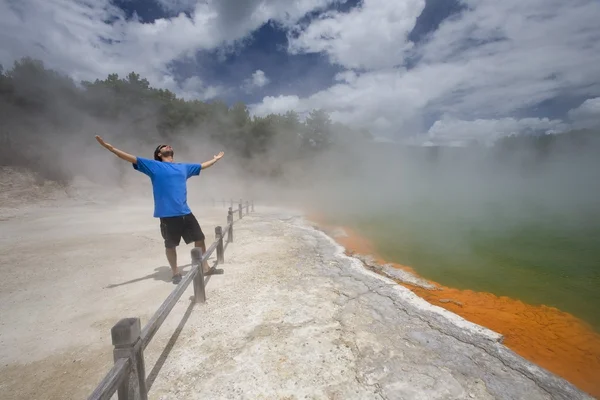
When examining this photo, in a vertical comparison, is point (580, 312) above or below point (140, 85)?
below

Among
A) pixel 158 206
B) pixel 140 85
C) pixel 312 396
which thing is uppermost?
pixel 140 85

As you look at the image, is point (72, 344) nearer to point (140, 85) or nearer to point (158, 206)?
point (158, 206)

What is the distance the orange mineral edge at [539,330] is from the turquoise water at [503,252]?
485 millimetres

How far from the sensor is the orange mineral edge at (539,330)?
11.7 feet

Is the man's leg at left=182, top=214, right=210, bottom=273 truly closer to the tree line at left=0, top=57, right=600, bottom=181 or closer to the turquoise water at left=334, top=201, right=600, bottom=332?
the turquoise water at left=334, top=201, right=600, bottom=332

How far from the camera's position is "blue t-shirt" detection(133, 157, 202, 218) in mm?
3670

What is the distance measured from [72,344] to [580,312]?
8.90 m

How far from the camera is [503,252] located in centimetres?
965

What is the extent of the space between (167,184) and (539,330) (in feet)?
21.4

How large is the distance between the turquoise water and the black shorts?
586 cm

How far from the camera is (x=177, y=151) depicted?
80.4 ft

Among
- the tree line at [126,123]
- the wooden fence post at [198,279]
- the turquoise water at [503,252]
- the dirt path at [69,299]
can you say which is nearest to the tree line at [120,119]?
the tree line at [126,123]

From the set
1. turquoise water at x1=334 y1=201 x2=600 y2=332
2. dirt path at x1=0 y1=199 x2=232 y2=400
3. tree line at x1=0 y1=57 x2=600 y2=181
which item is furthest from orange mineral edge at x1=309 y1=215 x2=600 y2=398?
tree line at x1=0 y1=57 x2=600 y2=181

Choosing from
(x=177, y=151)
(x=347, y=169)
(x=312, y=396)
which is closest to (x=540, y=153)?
(x=347, y=169)
